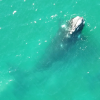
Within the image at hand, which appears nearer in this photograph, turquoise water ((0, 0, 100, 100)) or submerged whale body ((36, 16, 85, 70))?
turquoise water ((0, 0, 100, 100))

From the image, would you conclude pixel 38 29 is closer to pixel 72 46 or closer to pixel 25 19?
pixel 25 19

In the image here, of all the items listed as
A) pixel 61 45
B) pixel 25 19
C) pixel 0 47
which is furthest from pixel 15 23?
pixel 61 45

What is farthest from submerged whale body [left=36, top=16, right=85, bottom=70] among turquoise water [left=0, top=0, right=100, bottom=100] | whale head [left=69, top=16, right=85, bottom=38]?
turquoise water [left=0, top=0, right=100, bottom=100]

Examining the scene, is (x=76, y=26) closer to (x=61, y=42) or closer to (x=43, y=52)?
(x=61, y=42)

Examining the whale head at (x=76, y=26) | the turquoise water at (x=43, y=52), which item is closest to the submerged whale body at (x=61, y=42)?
the whale head at (x=76, y=26)

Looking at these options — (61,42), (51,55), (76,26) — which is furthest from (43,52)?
(76,26)

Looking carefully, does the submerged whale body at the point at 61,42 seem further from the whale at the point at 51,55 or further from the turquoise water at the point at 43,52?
the turquoise water at the point at 43,52

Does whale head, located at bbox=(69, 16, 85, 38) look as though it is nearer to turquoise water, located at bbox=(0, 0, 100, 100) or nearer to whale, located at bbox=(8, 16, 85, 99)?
whale, located at bbox=(8, 16, 85, 99)
